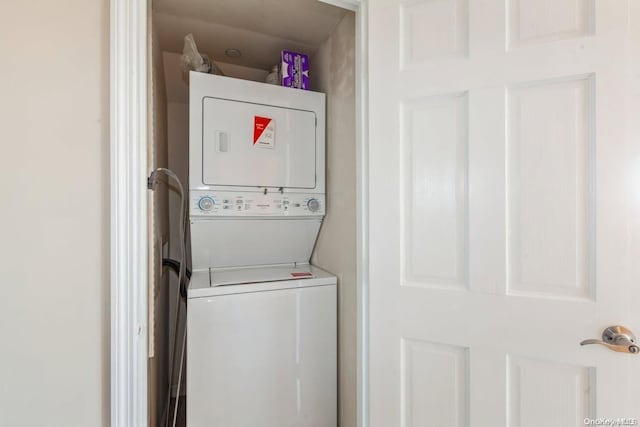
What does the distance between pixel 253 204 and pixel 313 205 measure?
35 centimetres

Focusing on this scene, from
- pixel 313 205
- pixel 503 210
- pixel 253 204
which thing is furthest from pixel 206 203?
pixel 503 210

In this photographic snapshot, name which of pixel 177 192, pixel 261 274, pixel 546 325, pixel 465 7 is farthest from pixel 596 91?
pixel 177 192

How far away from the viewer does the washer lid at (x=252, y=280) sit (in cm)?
135

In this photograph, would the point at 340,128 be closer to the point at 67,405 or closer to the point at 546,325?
the point at 546,325

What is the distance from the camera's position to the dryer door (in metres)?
1.46

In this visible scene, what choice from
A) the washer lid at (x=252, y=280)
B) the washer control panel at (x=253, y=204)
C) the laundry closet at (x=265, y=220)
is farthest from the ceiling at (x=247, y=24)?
the washer lid at (x=252, y=280)

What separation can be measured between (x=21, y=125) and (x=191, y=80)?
822mm

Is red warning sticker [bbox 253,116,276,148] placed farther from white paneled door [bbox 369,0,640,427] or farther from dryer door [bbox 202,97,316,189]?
white paneled door [bbox 369,0,640,427]

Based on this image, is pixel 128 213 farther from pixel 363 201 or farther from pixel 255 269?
pixel 255 269

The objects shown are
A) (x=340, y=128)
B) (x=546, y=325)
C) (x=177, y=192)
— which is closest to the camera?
(x=546, y=325)

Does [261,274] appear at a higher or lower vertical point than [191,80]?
lower

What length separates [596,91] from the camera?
838mm

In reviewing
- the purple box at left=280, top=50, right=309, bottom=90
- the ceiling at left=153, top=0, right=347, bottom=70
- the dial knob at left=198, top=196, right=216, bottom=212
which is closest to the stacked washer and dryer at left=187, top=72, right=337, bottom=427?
the dial knob at left=198, top=196, right=216, bottom=212

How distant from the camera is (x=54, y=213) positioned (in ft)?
Answer: 2.58
